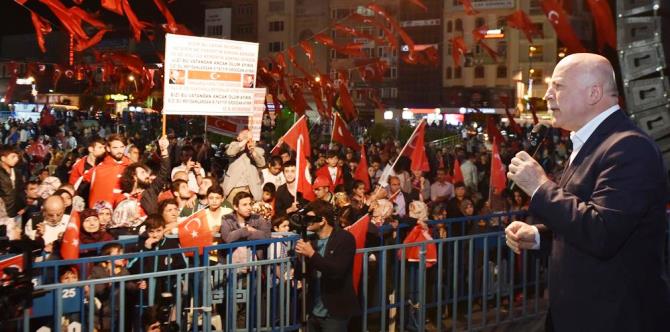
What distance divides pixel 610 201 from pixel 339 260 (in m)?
3.29

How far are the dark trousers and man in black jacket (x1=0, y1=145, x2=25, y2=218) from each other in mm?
5005

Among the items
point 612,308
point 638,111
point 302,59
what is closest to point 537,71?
point 302,59

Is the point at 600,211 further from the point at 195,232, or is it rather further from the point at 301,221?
the point at 195,232

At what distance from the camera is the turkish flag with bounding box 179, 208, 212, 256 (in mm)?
7125

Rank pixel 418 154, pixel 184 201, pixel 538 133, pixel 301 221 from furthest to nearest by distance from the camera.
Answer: pixel 418 154 < pixel 538 133 < pixel 184 201 < pixel 301 221

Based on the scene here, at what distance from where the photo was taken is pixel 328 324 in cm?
619

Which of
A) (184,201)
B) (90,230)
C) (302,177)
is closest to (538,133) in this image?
(302,177)

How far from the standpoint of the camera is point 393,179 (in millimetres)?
11984

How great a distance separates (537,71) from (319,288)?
2894 inches

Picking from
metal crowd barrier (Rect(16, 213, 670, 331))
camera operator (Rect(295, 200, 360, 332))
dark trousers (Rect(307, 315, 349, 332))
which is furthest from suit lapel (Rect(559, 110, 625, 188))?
dark trousers (Rect(307, 315, 349, 332))

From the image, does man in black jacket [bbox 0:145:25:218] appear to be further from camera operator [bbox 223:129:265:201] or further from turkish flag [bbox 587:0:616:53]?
turkish flag [bbox 587:0:616:53]

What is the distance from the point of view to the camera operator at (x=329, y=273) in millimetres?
6020

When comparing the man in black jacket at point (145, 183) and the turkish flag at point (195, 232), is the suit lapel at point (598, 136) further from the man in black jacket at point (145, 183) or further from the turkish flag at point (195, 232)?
the man in black jacket at point (145, 183)

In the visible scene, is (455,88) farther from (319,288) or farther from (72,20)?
(319,288)
